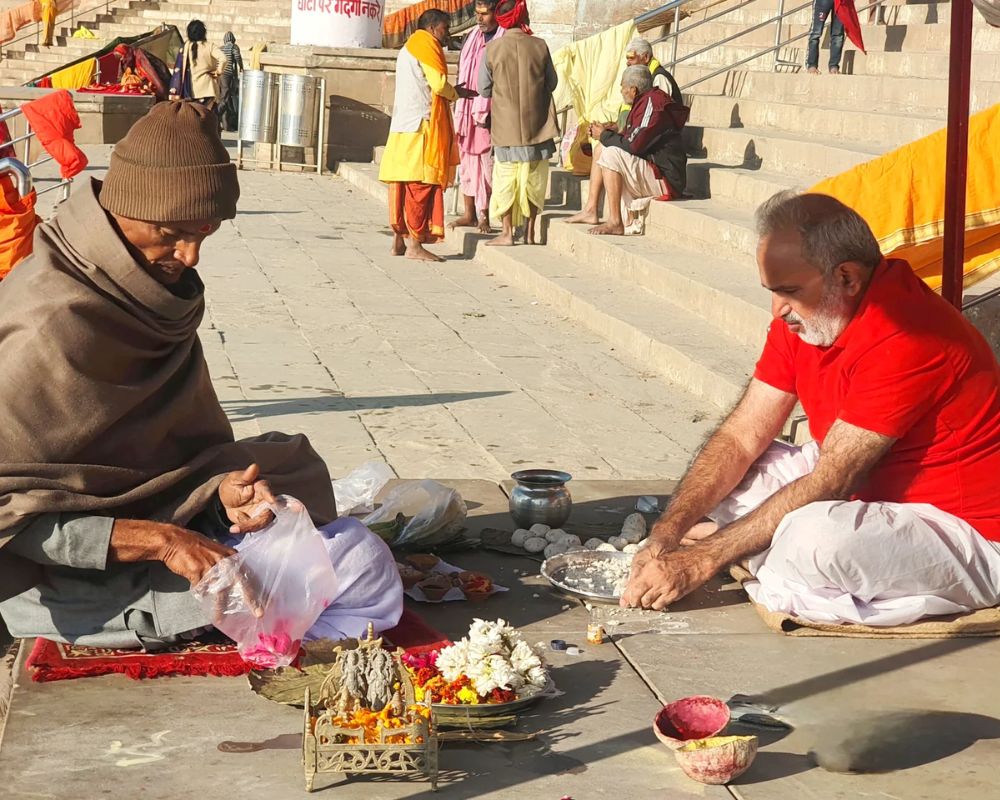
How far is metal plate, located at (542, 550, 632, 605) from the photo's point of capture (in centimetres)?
413

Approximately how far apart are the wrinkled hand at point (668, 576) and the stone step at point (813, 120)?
19.6ft

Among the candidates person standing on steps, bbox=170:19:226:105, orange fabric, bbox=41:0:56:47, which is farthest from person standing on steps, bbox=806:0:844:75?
orange fabric, bbox=41:0:56:47

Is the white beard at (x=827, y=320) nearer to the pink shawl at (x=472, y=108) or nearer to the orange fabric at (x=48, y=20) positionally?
the pink shawl at (x=472, y=108)

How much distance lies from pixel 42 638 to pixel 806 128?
8.55m

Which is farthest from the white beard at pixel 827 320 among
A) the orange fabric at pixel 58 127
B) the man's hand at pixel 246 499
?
the orange fabric at pixel 58 127

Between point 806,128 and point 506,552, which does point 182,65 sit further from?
point 506,552

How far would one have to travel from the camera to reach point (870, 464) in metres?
3.88

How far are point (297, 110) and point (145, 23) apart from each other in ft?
44.7

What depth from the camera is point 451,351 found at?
8.16 meters

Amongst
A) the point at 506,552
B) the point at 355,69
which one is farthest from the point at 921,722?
the point at 355,69

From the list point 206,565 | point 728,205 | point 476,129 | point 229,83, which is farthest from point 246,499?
point 229,83

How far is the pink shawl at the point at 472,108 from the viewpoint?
1180cm

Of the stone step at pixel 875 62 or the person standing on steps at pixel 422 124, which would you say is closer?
the stone step at pixel 875 62

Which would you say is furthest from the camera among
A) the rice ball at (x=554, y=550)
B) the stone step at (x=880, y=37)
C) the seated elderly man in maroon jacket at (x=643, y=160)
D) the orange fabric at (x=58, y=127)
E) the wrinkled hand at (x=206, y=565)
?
the stone step at (x=880, y=37)
